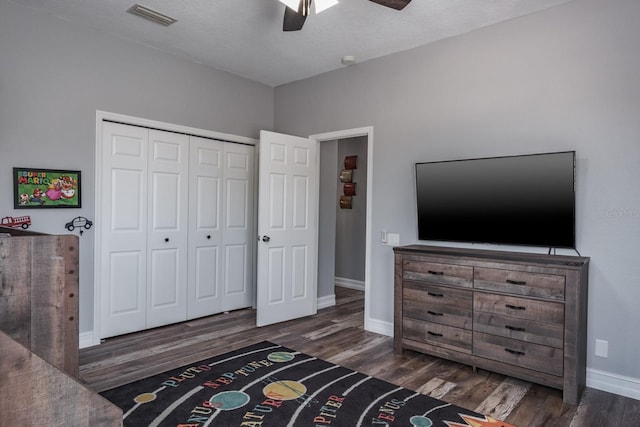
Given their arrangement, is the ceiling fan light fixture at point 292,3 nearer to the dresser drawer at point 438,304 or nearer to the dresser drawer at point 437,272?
the dresser drawer at point 437,272

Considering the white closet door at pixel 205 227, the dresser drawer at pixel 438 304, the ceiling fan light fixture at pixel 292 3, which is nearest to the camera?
the ceiling fan light fixture at pixel 292 3

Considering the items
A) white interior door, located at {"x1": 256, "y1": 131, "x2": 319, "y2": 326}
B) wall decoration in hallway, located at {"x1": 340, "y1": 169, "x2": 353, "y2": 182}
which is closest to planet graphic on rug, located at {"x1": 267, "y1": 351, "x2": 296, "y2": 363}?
white interior door, located at {"x1": 256, "y1": 131, "x2": 319, "y2": 326}

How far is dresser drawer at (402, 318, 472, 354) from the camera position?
3061 mm

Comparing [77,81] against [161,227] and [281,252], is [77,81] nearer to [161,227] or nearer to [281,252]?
[161,227]

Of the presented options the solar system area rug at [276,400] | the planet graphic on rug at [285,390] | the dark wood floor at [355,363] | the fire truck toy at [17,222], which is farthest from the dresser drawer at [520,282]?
the fire truck toy at [17,222]

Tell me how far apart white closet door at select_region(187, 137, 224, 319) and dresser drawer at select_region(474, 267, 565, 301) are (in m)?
2.83

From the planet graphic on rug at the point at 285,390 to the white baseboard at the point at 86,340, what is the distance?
73.6 inches

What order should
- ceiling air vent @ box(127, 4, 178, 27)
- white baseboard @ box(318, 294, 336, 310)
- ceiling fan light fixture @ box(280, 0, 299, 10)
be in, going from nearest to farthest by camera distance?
ceiling fan light fixture @ box(280, 0, 299, 10), ceiling air vent @ box(127, 4, 178, 27), white baseboard @ box(318, 294, 336, 310)

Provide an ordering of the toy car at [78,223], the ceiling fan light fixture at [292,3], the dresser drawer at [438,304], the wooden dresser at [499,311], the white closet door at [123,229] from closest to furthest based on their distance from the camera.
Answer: the ceiling fan light fixture at [292,3] < the wooden dresser at [499,311] < the dresser drawer at [438,304] < the toy car at [78,223] < the white closet door at [123,229]

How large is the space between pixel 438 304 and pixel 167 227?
2.77 metres

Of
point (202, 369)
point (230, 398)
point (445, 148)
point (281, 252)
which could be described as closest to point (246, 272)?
point (281, 252)

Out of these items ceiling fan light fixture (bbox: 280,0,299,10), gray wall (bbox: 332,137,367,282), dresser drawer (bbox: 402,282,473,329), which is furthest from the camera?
gray wall (bbox: 332,137,367,282)

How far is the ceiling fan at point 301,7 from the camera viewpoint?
7.77 feet

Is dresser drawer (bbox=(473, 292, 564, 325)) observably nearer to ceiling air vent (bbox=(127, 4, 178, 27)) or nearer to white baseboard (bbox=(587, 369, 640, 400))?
white baseboard (bbox=(587, 369, 640, 400))
